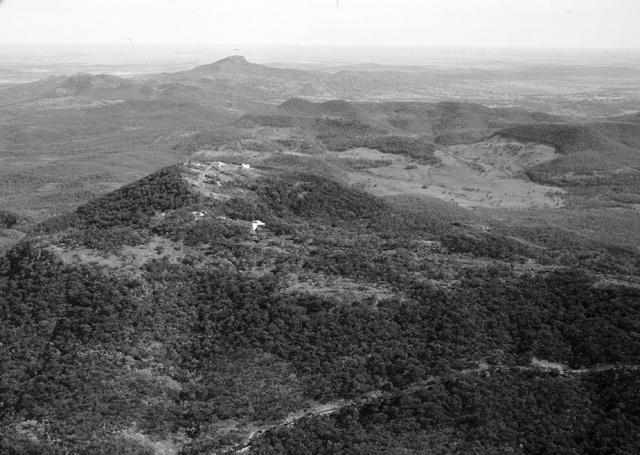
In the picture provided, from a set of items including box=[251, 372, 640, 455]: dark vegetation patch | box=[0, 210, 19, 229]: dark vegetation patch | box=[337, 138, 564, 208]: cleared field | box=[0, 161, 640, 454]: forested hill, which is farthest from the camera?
box=[337, 138, 564, 208]: cleared field

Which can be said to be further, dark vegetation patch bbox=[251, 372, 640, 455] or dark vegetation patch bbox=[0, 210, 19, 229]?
dark vegetation patch bbox=[0, 210, 19, 229]

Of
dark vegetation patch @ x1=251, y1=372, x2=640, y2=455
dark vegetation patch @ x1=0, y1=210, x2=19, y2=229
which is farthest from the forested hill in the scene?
dark vegetation patch @ x1=0, y1=210, x2=19, y2=229

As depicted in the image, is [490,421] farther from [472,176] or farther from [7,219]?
[472,176]

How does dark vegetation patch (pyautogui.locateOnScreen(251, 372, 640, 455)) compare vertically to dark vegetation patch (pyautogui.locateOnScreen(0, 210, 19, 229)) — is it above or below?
below

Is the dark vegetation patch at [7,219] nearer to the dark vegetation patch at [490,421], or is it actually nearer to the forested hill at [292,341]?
the forested hill at [292,341]

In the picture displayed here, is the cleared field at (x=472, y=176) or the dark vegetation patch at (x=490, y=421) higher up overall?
the cleared field at (x=472, y=176)

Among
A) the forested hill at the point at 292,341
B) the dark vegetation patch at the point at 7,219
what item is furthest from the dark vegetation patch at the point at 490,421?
the dark vegetation patch at the point at 7,219

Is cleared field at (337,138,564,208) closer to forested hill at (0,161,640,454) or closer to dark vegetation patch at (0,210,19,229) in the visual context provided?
forested hill at (0,161,640,454)

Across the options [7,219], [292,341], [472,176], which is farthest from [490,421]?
[472,176]
